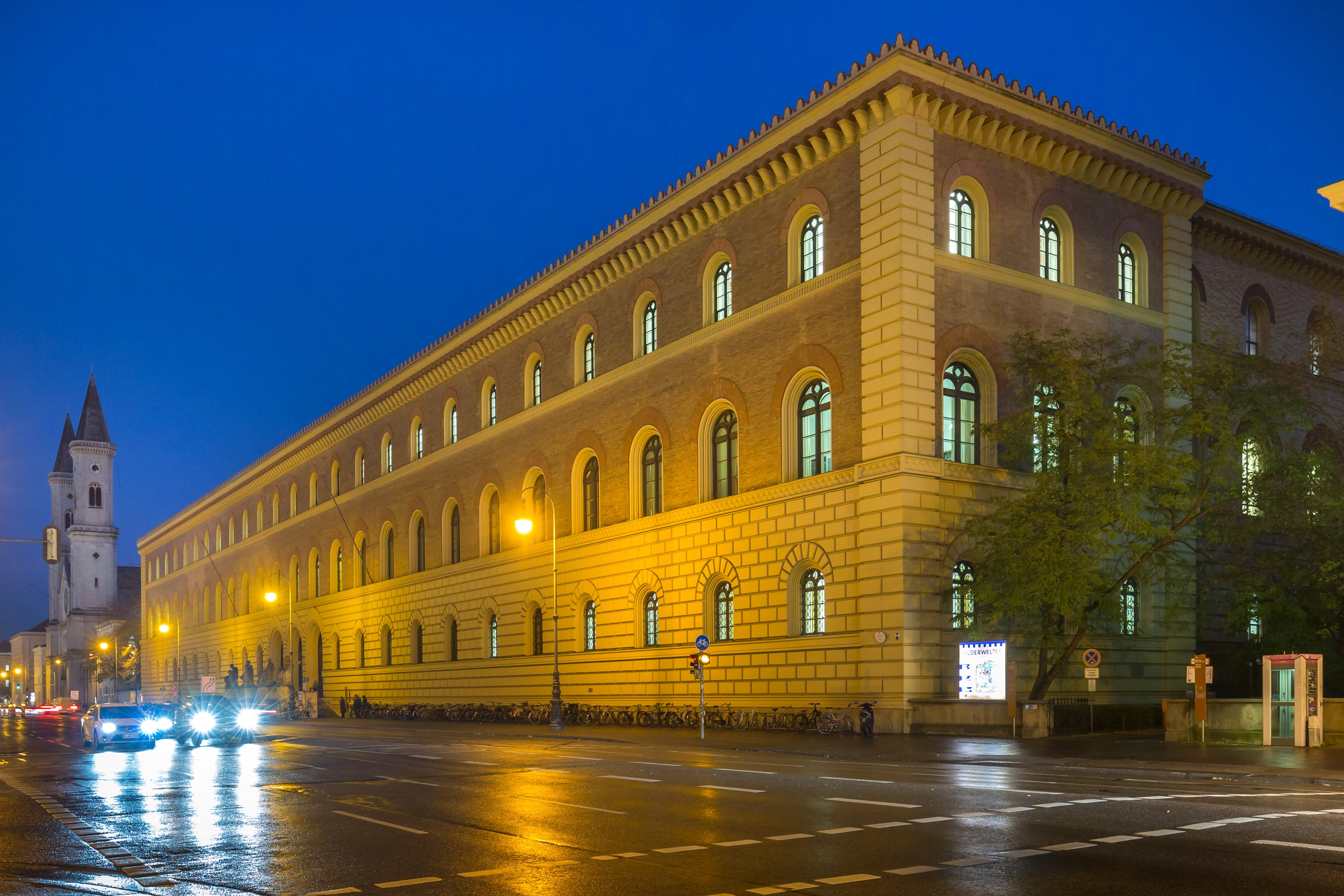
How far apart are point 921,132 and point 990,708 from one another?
1498 cm

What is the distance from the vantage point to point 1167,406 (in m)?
36.5

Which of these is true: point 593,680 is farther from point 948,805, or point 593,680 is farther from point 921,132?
point 948,805

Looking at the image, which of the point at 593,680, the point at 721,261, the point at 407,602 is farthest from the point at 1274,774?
the point at 407,602

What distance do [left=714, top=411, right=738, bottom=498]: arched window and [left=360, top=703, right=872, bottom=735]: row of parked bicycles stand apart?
6.66 m

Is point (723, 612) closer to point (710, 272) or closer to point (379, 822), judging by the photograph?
point (710, 272)

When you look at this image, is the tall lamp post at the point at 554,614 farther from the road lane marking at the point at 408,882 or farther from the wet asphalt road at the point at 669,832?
the road lane marking at the point at 408,882

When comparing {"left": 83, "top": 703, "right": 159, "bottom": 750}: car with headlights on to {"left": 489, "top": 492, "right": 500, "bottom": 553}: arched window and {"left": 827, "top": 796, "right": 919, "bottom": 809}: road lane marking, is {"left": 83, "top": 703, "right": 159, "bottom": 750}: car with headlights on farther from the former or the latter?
{"left": 827, "top": 796, "right": 919, "bottom": 809}: road lane marking

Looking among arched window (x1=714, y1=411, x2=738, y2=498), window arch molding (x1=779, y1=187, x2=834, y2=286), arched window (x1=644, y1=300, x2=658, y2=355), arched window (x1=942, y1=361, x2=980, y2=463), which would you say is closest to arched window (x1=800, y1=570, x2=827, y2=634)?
arched window (x1=714, y1=411, x2=738, y2=498)

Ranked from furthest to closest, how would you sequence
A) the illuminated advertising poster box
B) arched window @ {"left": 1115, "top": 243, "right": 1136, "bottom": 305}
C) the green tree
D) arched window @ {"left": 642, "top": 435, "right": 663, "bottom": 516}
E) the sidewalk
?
arched window @ {"left": 642, "top": 435, "right": 663, "bottom": 516}, arched window @ {"left": 1115, "top": 243, "right": 1136, "bottom": 305}, the illuminated advertising poster box, the green tree, the sidewalk

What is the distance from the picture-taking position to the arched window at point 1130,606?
1421 inches

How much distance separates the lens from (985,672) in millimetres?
31094

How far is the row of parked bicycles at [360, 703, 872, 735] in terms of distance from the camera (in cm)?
3316

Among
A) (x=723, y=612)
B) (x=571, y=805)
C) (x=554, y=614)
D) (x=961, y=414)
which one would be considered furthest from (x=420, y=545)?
(x=571, y=805)

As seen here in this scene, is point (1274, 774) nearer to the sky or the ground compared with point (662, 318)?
nearer to the ground
